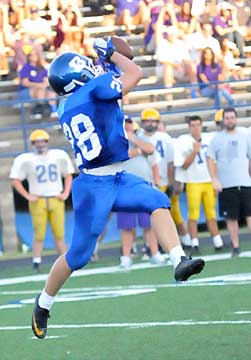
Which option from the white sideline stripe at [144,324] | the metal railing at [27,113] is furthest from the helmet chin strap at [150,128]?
the white sideline stripe at [144,324]

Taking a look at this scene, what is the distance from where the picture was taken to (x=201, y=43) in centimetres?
1842

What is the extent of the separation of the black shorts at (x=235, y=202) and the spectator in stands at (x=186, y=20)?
19.6 ft

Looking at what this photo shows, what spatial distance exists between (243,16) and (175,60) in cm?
267

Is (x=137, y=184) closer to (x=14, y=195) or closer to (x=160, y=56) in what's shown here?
(x=14, y=195)

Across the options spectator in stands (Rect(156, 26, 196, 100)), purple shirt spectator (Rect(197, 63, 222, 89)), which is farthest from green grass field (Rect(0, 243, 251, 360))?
spectator in stands (Rect(156, 26, 196, 100))

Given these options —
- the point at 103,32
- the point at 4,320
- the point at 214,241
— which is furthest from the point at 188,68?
the point at 4,320

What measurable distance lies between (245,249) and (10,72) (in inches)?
229

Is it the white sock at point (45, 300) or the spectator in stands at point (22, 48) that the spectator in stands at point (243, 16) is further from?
the white sock at point (45, 300)

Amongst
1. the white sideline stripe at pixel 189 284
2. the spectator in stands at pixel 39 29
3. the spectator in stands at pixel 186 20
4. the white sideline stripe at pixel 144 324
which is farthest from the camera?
the spectator in stands at pixel 186 20

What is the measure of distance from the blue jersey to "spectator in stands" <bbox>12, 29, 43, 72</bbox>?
1011 centimetres

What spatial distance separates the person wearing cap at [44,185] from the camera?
Answer: 44.6ft

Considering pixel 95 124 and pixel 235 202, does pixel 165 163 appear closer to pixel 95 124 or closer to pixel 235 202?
pixel 235 202

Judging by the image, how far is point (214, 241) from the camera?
1388 centimetres

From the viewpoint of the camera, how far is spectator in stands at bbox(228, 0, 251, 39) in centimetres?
1997
